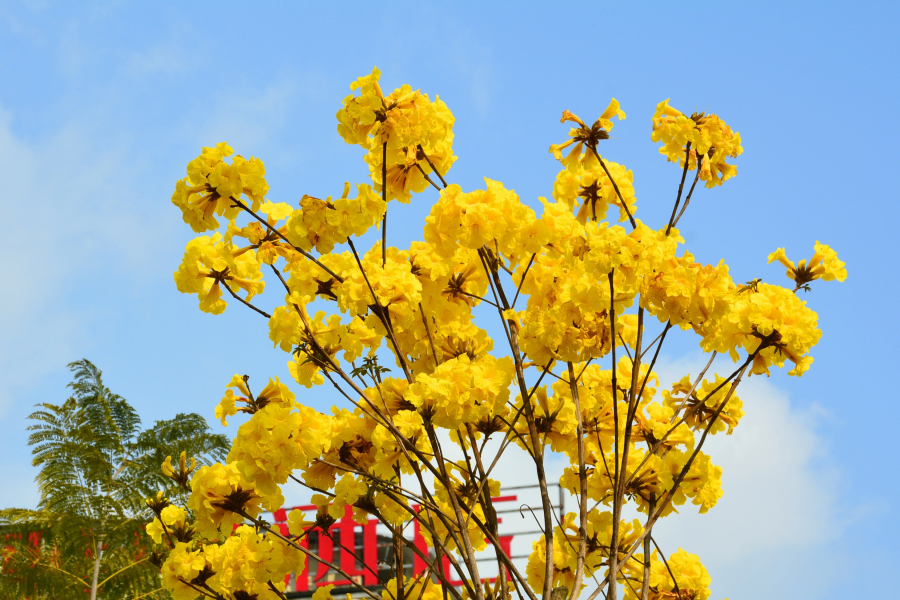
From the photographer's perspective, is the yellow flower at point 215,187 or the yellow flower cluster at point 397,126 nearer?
→ the yellow flower at point 215,187

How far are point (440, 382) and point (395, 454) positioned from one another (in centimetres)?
43

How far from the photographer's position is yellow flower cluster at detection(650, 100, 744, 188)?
97.4 inches

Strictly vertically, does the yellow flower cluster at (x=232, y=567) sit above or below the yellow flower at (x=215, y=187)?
below

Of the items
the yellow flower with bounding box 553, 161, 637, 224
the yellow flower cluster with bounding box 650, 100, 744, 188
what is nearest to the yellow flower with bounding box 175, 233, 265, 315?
the yellow flower with bounding box 553, 161, 637, 224

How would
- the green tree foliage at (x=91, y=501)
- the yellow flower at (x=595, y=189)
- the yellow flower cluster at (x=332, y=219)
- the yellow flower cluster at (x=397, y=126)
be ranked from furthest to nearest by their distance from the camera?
1. the green tree foliage at (x=91, y=501)
2. the yellow flower at (x=595, y=189)
3. the yellow flower cluster at (x=397, y=126)
4. the yellow flower cluster at (x=332, y=219)

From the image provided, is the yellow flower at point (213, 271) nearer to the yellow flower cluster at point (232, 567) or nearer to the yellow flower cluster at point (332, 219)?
the yellow flower cluster at point (332, 219)

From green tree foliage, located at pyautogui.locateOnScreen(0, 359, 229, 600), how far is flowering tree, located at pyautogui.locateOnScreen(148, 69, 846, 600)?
9.48 metres

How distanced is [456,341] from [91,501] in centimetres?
1152

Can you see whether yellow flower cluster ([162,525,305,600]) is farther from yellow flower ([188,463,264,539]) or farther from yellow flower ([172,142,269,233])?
yellow flower ([172,142,269,233])

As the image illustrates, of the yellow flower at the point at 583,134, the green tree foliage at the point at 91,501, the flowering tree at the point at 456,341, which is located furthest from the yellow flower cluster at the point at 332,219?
the green tree foliage at the point at 91,501

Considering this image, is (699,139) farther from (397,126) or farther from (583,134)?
(397,126)

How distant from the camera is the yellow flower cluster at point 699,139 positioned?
2.47 meters

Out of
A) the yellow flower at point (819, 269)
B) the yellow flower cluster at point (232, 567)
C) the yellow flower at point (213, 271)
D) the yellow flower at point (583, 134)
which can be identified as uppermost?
the yellow flower at point (583, 134)

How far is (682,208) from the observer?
8.16ft
